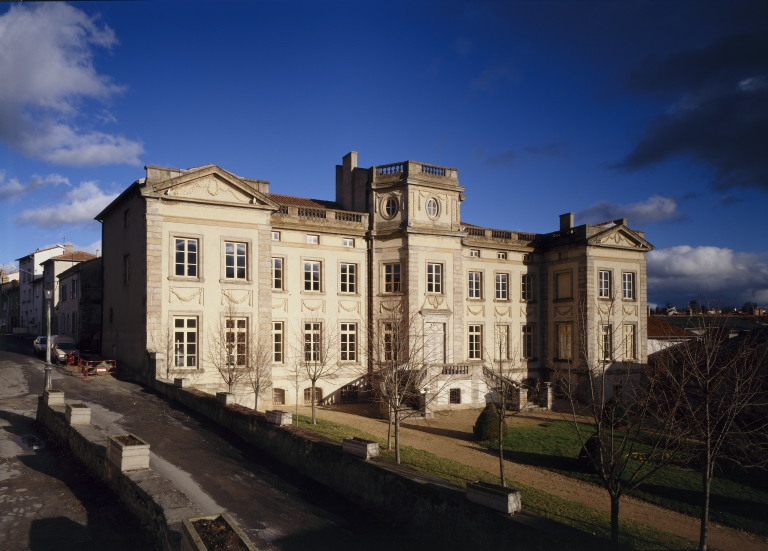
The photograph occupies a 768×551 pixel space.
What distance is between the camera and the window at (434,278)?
31.2 metres

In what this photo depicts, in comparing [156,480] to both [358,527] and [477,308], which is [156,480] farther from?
[477,308]

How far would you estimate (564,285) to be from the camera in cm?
3622

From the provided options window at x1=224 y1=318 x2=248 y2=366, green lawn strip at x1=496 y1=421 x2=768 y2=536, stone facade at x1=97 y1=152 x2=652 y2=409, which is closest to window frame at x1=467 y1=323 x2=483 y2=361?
stone facade at x1=97 y1=152 x2=652 y2=409

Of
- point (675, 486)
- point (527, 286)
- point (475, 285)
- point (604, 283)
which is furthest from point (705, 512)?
point (527, 286)

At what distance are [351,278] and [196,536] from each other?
24085 millimetres

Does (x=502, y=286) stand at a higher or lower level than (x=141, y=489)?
higher

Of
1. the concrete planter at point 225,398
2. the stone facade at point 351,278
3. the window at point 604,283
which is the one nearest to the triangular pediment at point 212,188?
the stone facade at point 351,278

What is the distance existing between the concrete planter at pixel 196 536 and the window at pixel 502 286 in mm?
29213

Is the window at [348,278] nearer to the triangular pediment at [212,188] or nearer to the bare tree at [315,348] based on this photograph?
the bare tree at [315,348]

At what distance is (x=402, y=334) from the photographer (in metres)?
27.5

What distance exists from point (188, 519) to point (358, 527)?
398 cm

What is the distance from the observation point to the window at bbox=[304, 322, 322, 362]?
2947 centimetres

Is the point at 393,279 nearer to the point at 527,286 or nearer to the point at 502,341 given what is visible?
the point at 502,341

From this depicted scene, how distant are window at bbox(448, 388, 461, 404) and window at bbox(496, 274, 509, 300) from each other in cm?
784
